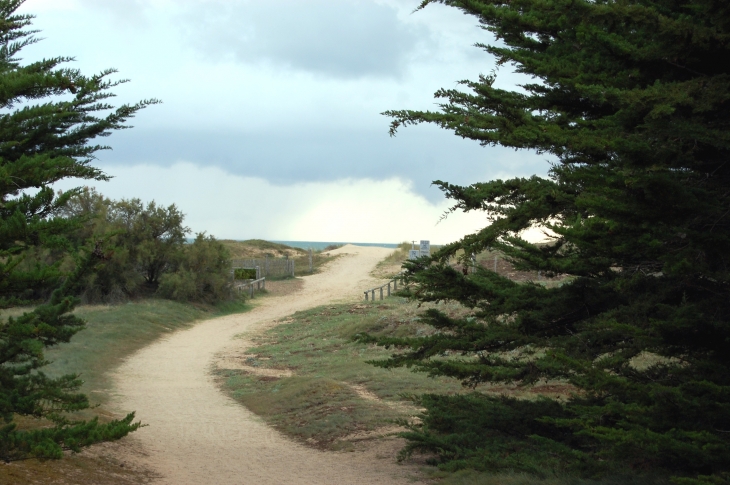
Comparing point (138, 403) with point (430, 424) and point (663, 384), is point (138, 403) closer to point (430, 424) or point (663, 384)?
point (430, 424)

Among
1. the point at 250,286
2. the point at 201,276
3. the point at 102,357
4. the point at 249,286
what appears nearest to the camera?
the point at 102,357

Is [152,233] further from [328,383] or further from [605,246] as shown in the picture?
[605,246]

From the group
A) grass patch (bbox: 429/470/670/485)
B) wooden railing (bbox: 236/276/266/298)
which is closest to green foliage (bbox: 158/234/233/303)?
wooden railing (bbox: 236/276/266/298)

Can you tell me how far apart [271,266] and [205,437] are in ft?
109

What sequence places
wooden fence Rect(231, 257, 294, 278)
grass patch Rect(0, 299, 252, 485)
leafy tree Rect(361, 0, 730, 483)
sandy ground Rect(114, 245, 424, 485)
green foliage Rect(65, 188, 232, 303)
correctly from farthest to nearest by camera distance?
wooden fence Rect(231, 257, 294, 278) < green foliage Rect(65, 188, 232, 303) < sandy ground Rect(114, 245, 424, 485) < grass patch Rect(0, 299, 252, 485) < leafy tree Rect(361, 0, 730, 483)

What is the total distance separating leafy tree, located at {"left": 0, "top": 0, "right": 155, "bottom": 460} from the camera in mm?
5238

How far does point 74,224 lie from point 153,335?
16.6 m

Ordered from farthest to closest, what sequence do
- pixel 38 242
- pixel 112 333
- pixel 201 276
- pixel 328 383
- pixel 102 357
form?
pixel 201 276 < pixel 112 333 < pixel 102 357 < pixel 328 383 < pixel 38 242

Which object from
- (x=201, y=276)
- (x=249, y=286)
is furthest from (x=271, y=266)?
(x=201, y=276)

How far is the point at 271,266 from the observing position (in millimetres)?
43500

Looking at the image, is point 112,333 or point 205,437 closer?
point 205,437

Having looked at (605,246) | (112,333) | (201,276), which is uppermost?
(605,246)

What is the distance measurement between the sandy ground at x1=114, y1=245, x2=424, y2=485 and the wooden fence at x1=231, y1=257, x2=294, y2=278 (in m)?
21.8

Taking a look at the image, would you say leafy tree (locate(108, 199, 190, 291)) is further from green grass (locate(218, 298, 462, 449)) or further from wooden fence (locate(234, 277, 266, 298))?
green grass (locate(218, 298, 462, 449))
